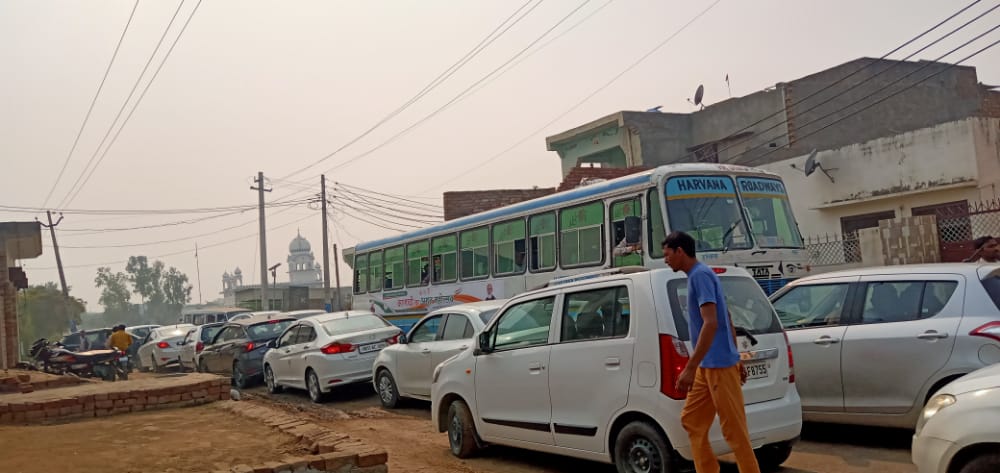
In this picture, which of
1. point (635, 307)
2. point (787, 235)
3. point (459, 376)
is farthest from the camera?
point (787, 235)

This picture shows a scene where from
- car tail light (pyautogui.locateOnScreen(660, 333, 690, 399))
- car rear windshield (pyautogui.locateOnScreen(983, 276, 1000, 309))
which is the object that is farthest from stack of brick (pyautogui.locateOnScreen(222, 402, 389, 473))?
car rear windshield (pyautogui.locateOnScreen(983, 276, 1000, 309))

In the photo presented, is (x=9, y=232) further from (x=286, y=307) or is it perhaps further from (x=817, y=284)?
(x=286, y=307)

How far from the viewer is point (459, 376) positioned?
8383 millimetres

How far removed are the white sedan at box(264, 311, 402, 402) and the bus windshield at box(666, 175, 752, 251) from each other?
5397 mm

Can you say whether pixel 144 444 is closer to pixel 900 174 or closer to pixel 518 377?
pixel 518 377

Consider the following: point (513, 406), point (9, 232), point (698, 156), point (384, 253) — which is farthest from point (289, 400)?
point (698, 156)

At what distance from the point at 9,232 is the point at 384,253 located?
14596mm

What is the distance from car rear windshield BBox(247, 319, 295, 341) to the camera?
704 inches

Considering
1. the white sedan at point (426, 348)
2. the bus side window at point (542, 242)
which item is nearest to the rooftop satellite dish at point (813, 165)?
the bus side window at point (542, 242)

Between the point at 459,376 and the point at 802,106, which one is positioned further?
the point at 802,106

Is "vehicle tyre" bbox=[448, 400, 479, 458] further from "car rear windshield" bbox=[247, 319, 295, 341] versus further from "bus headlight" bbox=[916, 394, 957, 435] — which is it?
"car rear windshield" bbox=[247, 319, 295, 341]

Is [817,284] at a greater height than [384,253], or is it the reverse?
[384,253]

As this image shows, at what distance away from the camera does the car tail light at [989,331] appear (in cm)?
668

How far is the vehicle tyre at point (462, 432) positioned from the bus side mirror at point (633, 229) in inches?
183
